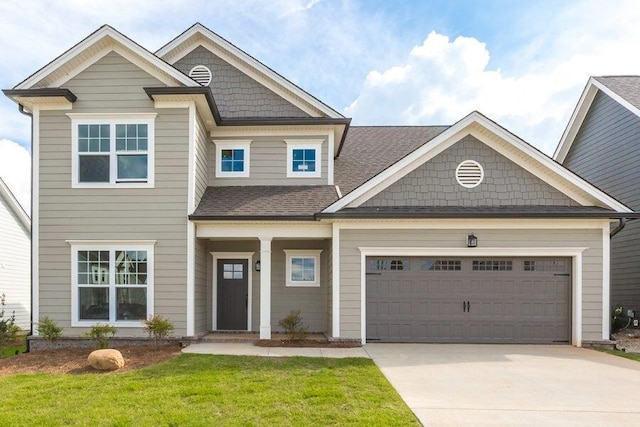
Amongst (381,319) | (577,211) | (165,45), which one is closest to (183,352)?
(381,319)

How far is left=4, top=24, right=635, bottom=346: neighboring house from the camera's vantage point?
33.3ft

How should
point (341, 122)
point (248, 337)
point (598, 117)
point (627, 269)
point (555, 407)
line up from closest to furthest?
point (555, 407) → point (248, 337) → point (341, 122) → point (627, 269) → point (598, 117)

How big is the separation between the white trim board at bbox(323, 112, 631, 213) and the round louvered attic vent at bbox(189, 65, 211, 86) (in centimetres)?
557

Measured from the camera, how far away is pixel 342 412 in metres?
5.40

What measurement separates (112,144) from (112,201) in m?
1.32

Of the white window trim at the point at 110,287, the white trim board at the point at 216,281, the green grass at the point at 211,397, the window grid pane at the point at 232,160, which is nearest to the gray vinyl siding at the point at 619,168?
the green grass at the point at 211,397

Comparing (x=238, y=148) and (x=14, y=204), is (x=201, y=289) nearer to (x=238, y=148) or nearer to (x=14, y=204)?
(x=238, y=148)

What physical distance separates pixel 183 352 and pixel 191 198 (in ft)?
11.3

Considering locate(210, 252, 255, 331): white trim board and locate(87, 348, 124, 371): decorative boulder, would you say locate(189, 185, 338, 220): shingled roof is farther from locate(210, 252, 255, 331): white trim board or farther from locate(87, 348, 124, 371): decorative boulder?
locate(87, 348, 124, 371): decorative boulder

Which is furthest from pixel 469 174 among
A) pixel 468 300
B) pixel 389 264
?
pixel 468 300

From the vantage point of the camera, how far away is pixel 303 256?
12211 mm

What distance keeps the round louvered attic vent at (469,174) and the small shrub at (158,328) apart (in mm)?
7493

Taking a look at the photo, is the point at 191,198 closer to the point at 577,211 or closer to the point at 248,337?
the point at 248,337

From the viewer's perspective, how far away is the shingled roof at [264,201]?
411 inches
